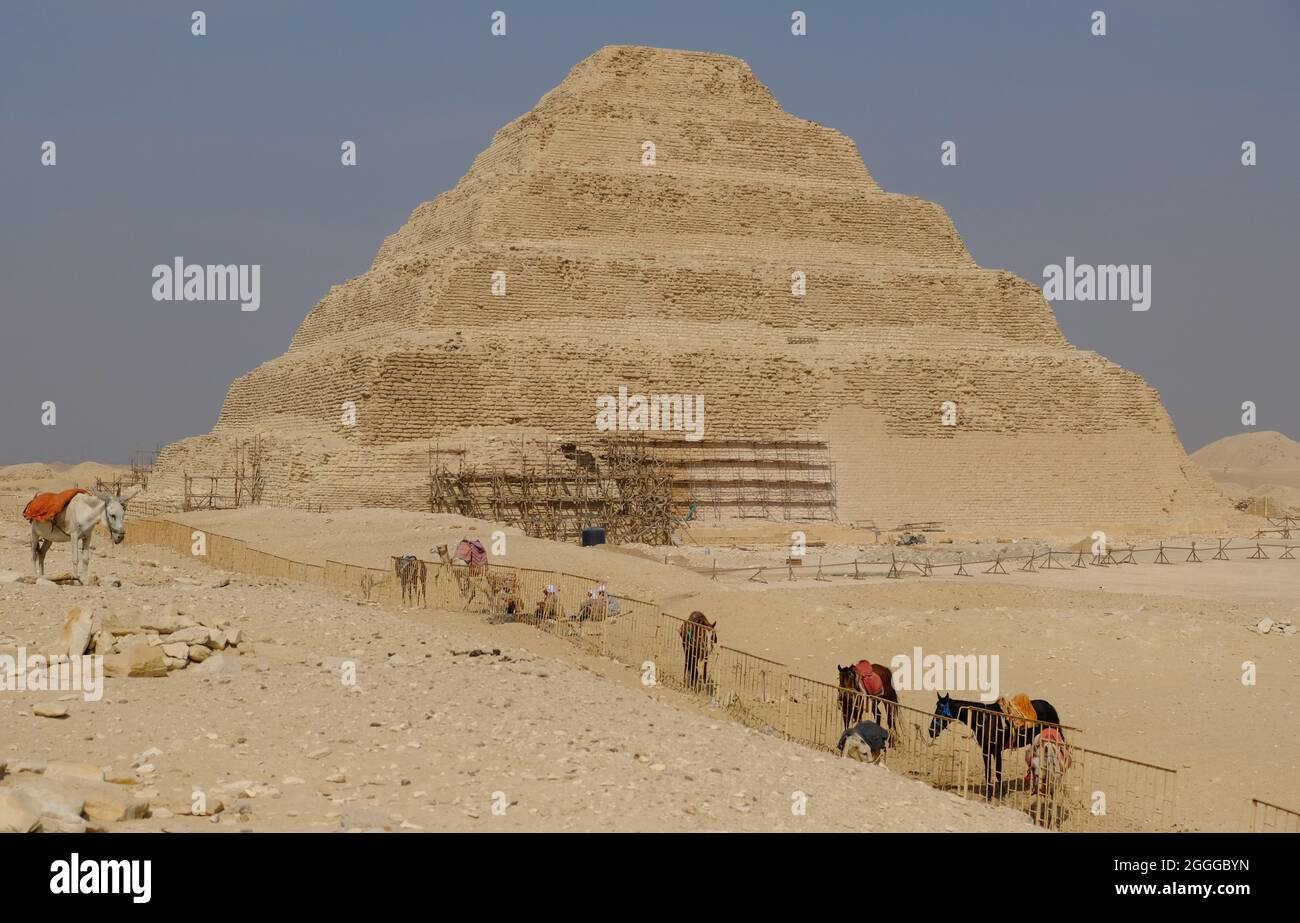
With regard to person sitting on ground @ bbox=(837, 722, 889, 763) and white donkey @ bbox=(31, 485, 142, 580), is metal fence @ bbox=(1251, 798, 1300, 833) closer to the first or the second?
person sitting on ground @ bbox=(837, 722, 889, 763)

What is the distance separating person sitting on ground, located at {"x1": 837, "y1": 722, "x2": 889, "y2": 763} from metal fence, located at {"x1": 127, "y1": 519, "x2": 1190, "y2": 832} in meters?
0.40

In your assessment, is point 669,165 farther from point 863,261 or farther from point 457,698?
point 457,698

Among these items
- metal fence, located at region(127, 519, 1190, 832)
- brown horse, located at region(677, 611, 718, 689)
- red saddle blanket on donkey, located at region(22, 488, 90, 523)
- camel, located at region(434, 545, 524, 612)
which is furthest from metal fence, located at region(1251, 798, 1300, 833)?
red saddle blanket on donkey, located at region(22, 488, 90, 523)

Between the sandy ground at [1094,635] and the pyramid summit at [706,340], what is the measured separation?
12297mm

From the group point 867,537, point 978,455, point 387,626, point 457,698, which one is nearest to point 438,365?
point 867,537

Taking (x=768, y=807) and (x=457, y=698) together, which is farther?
(x=457, y=698)

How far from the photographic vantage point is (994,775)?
1157 cm

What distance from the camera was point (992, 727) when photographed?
37.8 feet

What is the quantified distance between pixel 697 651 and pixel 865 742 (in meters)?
3.69

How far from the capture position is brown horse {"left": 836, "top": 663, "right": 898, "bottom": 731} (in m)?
12.4

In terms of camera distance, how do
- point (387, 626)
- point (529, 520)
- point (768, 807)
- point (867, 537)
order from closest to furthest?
point (768, 807) < point (387, 626) < point (529, 520) < point (867, 537)

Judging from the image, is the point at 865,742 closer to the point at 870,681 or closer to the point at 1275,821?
the point at 870,681

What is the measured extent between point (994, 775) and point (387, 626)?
6902mm

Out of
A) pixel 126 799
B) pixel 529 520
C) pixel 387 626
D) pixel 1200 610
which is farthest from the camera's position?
pixel 529 520
